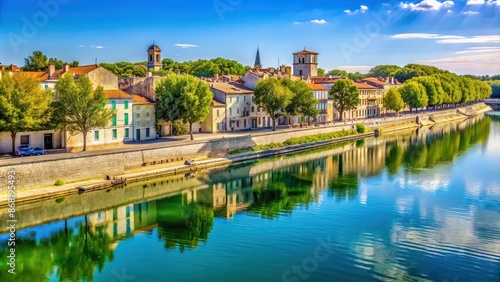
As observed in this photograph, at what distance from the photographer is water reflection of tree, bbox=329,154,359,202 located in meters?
30.2

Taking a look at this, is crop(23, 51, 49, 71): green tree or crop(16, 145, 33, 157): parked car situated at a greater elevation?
crop(23, 51, 49, 71): green tree

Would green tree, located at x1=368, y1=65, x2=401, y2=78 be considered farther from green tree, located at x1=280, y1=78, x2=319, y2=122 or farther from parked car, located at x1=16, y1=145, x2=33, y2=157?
parked car, located at x1=16, y1=145, x2=33, y2=157

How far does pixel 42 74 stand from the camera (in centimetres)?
4528

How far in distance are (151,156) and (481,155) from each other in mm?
29427

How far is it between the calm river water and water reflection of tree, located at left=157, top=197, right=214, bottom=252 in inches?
2.3

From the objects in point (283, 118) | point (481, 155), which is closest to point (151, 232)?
point (481, 155)

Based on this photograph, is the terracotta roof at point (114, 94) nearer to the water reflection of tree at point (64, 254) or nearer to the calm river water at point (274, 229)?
the calm river water at point (274, 229)

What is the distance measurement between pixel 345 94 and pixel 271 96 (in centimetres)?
1935

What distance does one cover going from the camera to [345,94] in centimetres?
6750

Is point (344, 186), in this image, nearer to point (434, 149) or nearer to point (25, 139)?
point (25, 139)

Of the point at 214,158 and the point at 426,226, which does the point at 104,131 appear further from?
the point at 426,226

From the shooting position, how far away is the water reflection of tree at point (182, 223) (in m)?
22.1

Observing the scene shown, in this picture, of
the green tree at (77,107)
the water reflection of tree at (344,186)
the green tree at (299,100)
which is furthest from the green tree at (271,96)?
the green tree at (77,107)

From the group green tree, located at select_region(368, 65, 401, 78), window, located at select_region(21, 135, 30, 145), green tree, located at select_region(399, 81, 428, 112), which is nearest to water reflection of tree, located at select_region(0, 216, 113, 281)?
window, located at select_region(21, 135, 30, 145)
